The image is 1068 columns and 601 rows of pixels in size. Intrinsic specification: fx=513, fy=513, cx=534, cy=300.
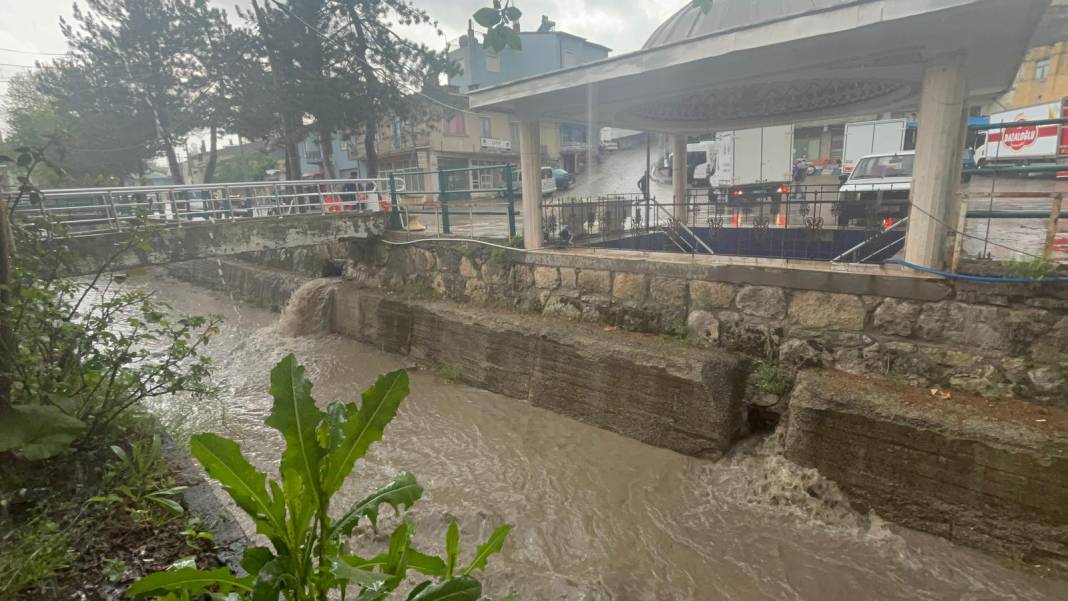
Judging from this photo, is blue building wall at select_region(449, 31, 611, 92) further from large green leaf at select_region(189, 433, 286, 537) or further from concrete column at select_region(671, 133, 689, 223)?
large green leaf at select_region(189, 433, 286, 537)

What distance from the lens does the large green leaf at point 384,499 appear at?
63.1 inches

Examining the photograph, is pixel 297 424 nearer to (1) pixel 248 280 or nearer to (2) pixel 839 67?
(2) pixel 839 67

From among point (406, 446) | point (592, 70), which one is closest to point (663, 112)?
point (592, 70)

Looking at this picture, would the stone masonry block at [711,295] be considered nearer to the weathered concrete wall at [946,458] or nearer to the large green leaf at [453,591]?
the weathered concrete wall at [946,458]

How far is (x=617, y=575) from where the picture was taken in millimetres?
3924

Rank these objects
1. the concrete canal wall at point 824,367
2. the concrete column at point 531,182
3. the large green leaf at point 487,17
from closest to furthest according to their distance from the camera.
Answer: the large green leaf at point 487,17 < the concrete canal wall at point 824,367 < the concrete column at point 531,182

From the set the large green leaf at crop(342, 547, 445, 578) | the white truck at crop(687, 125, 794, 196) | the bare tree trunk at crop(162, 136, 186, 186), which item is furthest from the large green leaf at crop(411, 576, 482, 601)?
the bare tree trunk at crop(162, 136, 186, 186)

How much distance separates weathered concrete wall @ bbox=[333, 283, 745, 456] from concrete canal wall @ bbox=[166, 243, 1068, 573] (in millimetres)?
20

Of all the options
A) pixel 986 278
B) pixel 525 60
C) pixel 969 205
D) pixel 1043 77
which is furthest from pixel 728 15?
pixel 1043 77

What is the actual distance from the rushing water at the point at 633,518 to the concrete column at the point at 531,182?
8.05 feet

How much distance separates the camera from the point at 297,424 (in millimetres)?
1425

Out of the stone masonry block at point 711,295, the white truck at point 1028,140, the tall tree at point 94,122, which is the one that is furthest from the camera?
the tall tree at point 94,122

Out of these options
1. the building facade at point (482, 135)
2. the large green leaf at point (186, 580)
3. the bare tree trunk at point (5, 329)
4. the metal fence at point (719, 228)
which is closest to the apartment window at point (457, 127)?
the building facade at point (482, 135)

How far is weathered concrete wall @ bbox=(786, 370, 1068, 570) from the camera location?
365cm
